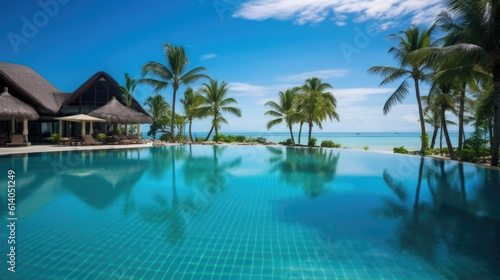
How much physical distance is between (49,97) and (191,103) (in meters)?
10.5

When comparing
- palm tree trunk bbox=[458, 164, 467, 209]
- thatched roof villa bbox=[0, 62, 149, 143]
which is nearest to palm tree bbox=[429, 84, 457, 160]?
palm tree trunk bbox=[458, 164, 467, 209]

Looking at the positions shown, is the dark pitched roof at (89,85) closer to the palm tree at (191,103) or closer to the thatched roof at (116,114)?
the thatched roof at (116,114)

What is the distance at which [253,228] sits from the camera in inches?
148

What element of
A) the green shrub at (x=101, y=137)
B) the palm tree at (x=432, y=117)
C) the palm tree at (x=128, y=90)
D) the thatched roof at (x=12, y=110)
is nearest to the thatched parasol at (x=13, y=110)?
the thatched roof at (x=12, y=110)

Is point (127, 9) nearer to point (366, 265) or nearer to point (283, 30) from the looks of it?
point (283, 30)

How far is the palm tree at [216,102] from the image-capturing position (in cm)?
2172

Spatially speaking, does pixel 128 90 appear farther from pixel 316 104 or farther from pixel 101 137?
pixel 316 104

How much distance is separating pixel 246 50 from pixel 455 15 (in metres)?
14.3

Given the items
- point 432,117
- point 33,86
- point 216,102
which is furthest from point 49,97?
point 432,117

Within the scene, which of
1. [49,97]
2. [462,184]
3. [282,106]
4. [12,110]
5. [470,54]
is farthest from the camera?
[282,106]

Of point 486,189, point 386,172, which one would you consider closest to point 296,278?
point 486,189

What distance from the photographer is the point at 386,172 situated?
8656mm

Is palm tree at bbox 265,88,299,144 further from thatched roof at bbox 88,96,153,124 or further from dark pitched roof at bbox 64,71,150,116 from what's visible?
dark pitched roof at bbox 64,71,150,116

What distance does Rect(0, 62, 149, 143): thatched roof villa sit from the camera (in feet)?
55.6
